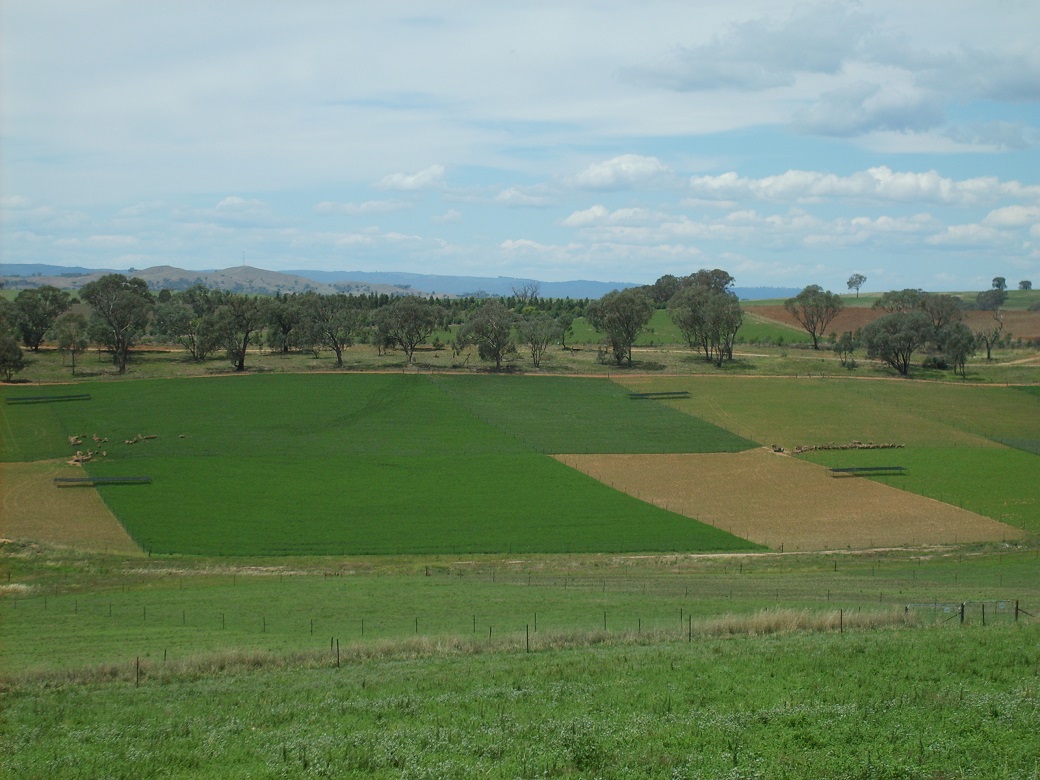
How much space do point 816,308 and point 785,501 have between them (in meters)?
107

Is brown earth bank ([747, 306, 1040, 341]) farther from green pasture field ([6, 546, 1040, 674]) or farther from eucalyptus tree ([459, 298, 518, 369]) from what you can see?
green pasture field ([6, 546, 1040, 674])

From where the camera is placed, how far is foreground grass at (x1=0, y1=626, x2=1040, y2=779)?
1827 cm

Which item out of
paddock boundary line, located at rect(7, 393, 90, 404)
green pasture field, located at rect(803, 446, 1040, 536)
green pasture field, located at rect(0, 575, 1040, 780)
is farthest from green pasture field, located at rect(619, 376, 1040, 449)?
paddock boundary line, located at rect(7, 393, 90, 404)

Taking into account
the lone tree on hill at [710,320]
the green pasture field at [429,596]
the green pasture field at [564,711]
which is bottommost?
the green pasture field at [429,596]

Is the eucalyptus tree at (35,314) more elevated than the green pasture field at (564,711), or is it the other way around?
the eucalyptus tree at (35,314)

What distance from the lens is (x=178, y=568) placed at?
146 ft

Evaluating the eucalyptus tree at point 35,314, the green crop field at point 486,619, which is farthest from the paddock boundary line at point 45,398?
the eucalyptus tree at point 35,314

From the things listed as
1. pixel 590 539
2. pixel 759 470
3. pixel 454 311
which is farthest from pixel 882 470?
pixel 454 311

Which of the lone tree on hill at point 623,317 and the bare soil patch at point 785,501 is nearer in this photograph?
the bare soil patch at point 785,501

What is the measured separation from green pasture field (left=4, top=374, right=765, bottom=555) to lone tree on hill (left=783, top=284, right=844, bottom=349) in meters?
68.4

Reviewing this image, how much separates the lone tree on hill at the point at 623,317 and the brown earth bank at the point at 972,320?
52300 mm

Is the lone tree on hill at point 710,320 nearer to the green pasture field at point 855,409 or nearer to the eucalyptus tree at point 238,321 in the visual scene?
the green pasture field at point 855,409

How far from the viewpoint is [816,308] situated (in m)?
158

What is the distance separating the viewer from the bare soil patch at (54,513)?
159 ft
